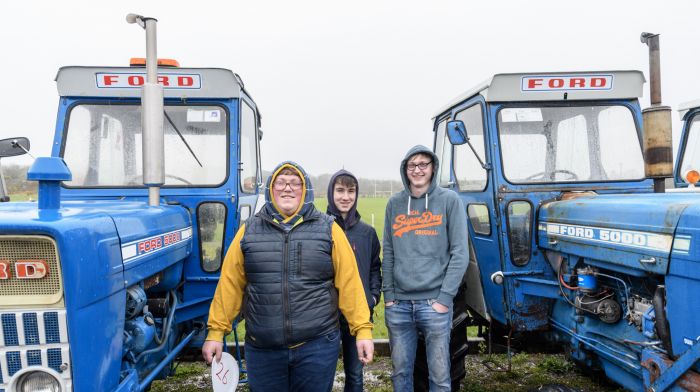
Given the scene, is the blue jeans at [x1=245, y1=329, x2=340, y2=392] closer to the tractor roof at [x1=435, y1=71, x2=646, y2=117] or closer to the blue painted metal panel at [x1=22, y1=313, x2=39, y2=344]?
the blue painted metal panel at [x1=22, y1=313, x2=39, y2=344]

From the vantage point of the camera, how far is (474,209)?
3.88 meters

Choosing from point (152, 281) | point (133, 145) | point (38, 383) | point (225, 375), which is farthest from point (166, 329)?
point (133, 145)

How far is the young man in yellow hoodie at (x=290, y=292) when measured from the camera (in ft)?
7.07

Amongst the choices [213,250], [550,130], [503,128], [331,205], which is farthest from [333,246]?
[550,130]

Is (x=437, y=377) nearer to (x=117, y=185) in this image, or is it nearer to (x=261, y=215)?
(x=261, y=215)

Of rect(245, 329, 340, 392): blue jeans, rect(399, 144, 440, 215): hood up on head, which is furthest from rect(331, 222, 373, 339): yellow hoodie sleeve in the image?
rect(399, 144, 440, 215): hood up on head

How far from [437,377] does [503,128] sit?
1825mm

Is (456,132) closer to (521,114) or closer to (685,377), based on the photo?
(521,114)

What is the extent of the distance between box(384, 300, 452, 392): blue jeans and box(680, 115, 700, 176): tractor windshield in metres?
3.05

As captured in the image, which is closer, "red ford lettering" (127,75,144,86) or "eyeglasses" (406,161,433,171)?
"eyeglasses" (406,161,433,171)

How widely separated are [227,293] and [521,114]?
248 cm

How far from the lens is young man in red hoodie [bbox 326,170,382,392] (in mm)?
2844

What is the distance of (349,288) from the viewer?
91.4 inches

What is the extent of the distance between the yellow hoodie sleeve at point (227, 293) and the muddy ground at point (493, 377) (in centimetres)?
173
